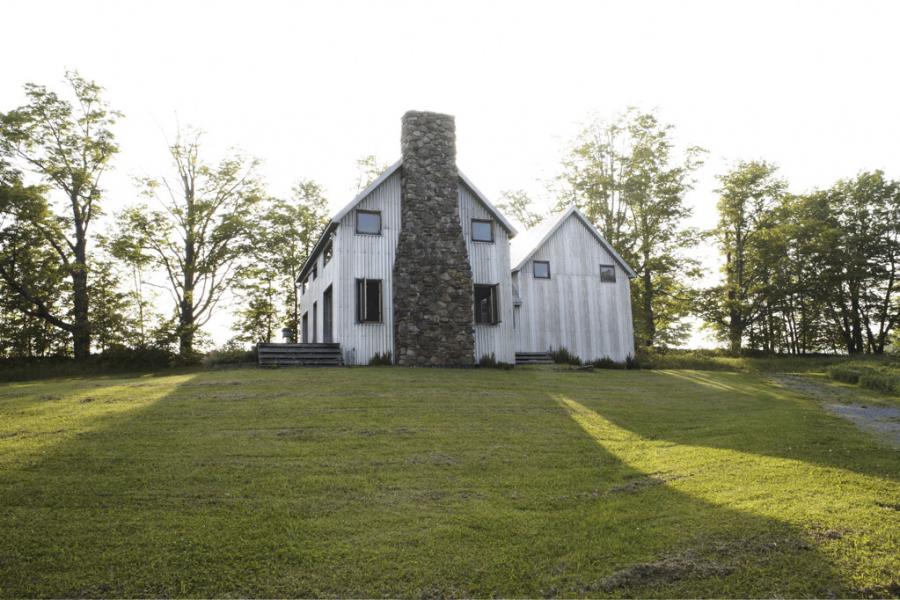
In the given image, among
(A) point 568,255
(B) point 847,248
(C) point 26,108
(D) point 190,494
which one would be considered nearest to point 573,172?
(A) point 568,255

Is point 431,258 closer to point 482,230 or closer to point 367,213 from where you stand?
point 482,230

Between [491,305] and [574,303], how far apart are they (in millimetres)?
6304

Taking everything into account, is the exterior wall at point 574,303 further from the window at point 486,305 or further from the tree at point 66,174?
the tree at point 66,174

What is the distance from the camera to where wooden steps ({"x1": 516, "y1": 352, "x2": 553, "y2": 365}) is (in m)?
23.5

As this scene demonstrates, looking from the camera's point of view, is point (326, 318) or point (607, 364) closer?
point (607, 364)

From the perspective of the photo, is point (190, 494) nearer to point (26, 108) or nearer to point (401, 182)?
point (401, 182)

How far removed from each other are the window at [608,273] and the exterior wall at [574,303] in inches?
7.3

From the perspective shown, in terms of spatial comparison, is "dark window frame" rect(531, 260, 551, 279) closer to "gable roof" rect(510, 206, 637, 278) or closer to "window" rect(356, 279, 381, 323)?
"gable roof" rect(510, 206, 637, 278)

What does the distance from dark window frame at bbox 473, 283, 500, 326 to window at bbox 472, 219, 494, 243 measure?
5.60ft

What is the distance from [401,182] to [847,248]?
29.2m

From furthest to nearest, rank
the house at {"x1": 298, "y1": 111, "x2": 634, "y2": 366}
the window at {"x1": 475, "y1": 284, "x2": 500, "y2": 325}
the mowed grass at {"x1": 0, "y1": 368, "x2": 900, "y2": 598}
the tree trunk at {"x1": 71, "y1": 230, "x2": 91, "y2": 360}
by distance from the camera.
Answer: the tree trunk at {"x1": 71, "y1": 230, "x2": 91, "y2": 360}
the window at {"x1": 475, "y1": 284, "x2": 500, "y2": 325}
the house at {"x1": 298, "y1": 111, "x2": 634, "y2": 366}
the mowed grass at {"x1": 0, "y1": 368, "x2": 900, "y2": 598}

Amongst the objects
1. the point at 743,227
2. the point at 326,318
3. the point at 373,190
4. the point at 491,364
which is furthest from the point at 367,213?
the point at 743,227

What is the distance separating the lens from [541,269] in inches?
1028

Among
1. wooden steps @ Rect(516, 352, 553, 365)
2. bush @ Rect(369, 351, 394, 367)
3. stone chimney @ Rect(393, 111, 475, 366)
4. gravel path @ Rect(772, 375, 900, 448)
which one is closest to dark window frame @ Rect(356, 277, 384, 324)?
stone chimney @ Rect(393, 111, 475, 366)
